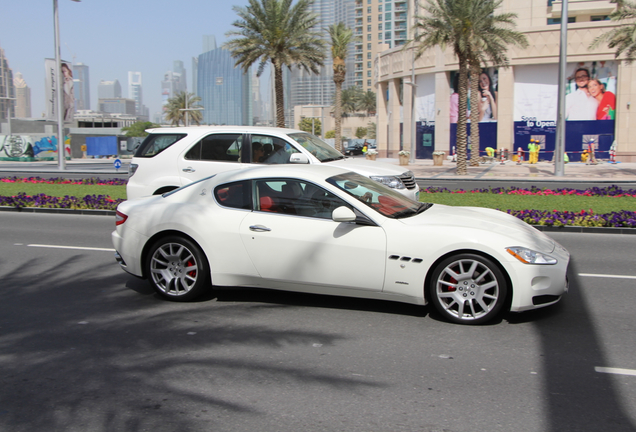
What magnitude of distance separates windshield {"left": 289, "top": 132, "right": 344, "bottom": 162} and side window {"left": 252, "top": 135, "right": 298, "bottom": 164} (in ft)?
0.86

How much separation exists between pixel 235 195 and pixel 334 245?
126cm

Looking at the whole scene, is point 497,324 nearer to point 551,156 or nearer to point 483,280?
point 483,280

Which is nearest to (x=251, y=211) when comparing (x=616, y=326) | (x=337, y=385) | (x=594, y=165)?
(x=337, y=385)

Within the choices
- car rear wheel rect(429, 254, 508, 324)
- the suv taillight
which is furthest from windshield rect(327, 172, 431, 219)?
the suv taillight

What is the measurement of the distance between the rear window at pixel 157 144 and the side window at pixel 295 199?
17.1ft

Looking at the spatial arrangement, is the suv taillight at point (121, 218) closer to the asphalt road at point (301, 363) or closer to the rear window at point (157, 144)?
the asphalt road at point (301, 363)

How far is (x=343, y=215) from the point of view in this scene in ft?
17.7

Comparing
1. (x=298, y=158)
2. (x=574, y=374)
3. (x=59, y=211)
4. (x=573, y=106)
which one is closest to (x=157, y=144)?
(x=298, y=158)

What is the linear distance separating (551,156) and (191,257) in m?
39.2

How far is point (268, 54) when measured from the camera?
1361 inches

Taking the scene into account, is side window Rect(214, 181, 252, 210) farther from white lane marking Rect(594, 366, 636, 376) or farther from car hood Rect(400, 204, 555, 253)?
white lane marking Rect(594, 366, 636, 376)

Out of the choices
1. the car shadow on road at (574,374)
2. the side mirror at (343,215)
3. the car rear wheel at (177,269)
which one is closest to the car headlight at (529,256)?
the car shadow on road at (574,374)

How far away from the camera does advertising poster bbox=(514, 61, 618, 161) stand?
129 ft

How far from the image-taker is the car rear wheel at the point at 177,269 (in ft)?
19.6
